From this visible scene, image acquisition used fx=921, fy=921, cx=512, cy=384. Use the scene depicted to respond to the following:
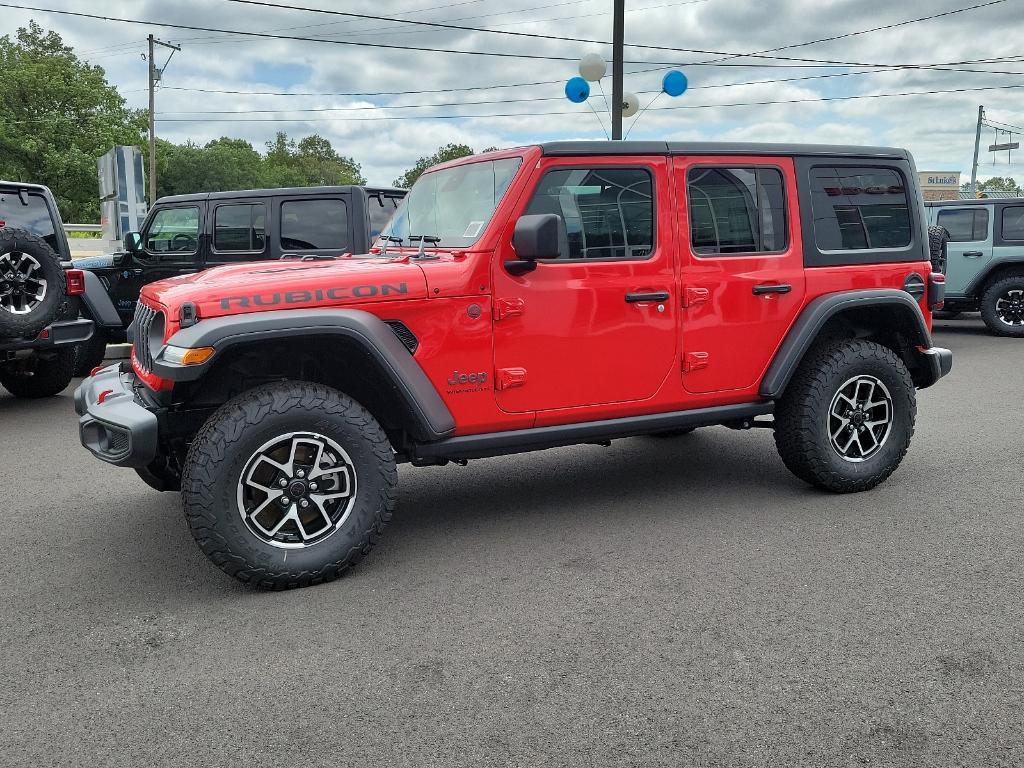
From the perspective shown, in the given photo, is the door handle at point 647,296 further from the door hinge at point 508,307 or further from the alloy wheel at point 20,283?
the alloy wheel at point 20,283

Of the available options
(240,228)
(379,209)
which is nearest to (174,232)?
(240,228)

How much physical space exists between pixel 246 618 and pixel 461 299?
1590mm

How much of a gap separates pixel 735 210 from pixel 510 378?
1.54 m

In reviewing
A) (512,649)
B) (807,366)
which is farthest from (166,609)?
(807,366)

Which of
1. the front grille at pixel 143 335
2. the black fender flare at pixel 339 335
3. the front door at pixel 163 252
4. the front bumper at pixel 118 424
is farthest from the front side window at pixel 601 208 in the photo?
the front door at pixel 163 252

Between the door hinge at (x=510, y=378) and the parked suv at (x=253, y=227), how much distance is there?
494 cm

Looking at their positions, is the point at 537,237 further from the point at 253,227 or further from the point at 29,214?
the point at 29,214

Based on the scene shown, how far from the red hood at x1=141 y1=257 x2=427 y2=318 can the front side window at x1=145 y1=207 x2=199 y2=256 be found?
5.93 metres

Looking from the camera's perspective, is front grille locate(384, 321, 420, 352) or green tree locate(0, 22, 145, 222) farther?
green tree locate(0, 22, 145, 222)

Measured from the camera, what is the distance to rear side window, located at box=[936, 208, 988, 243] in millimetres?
13391

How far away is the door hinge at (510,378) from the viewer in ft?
13.7

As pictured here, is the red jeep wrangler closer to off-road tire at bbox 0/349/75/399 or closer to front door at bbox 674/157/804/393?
front door at bbox 674/157/804/393

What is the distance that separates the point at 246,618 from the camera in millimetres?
3541

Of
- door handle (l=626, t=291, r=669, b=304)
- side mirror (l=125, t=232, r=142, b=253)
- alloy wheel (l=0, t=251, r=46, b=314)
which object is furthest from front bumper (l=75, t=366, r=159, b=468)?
side mirror (l=125, t=232, r=142, b=253)
